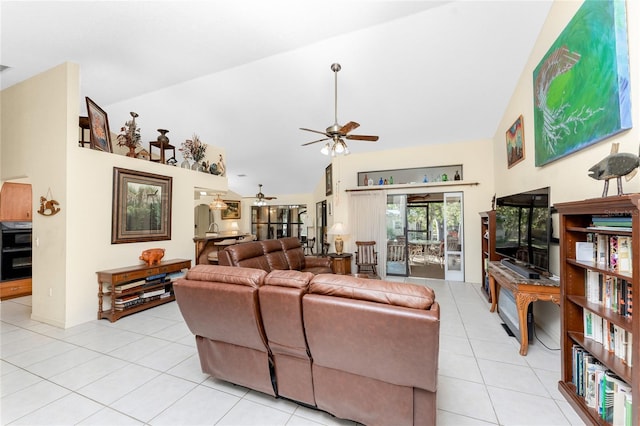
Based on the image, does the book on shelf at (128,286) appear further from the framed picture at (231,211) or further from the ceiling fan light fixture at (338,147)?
the framed picture at (231,211)

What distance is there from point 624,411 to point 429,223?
6312 millimetres

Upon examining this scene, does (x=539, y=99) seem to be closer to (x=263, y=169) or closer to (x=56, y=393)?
(x=56, y=393)

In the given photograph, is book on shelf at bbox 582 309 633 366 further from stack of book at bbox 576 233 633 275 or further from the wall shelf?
the wall shelf

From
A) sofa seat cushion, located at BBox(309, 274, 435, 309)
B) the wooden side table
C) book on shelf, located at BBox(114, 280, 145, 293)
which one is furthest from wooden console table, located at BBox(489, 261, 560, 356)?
book on shelf, located at BBox(114, 280, 145, 293)

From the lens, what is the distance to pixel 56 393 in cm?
193

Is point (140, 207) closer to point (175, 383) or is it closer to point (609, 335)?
point (175, 383)

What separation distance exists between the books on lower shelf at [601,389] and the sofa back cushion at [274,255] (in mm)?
3478

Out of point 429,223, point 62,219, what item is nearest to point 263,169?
point 62,219

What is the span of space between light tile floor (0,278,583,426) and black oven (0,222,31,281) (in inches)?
65.9

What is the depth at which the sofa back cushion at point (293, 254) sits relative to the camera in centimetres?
457

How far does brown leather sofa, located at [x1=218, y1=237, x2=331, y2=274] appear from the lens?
3574 millimetres

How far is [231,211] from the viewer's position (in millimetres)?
9562

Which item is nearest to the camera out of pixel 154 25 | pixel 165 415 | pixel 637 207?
pixel 637 207

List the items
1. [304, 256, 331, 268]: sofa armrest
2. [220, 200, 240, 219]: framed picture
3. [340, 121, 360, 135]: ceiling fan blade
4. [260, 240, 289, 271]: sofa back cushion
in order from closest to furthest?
1. [340, 121, 360, 135]: ceiling fan blade
2. [260, 240, 289, 271]: sofa back cushion
3. [304, 256, 331, 268]: sofa armrest
4. [220, 200, 240, 219]: framed picture
